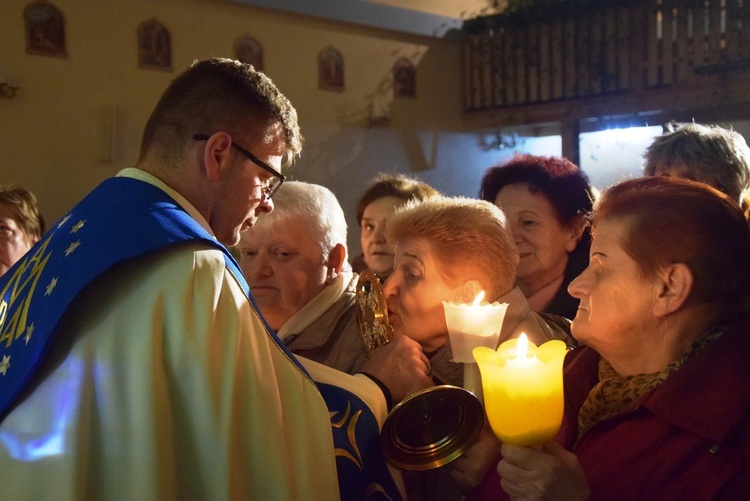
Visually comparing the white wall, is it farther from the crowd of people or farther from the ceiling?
the crowd of people

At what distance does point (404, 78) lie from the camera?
995 centimetres

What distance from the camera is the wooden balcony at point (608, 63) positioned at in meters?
8.08

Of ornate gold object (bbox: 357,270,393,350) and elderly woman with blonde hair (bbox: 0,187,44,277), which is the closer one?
ornate gold object (bbox: 357,270,393,350)

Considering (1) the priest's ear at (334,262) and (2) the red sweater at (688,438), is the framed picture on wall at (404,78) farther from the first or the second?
(2) the red sweater at (688,438)

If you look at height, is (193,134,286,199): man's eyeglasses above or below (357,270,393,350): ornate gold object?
above

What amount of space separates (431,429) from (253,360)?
546 millimetres

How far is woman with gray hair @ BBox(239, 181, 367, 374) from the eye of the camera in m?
2.95

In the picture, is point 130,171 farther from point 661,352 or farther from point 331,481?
point 661,352

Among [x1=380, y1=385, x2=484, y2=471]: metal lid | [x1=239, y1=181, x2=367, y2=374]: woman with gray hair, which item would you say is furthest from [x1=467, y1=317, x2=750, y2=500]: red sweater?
[x1=239, y1=181, x2=367, y2=374]: woman with gray hair

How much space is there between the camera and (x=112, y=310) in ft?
5.55

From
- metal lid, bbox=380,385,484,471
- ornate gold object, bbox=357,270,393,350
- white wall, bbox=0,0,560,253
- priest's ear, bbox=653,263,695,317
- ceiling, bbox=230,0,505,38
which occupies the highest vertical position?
ceiling, bbox=230,0,505,38

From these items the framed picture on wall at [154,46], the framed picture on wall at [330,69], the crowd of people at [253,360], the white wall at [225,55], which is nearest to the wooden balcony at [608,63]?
the white wall at [225,55]

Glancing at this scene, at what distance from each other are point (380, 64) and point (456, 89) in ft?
5.04

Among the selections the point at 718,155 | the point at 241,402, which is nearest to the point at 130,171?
the point at 241,402
